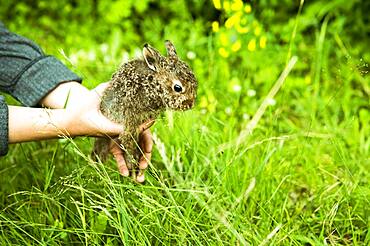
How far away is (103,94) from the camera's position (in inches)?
86.0

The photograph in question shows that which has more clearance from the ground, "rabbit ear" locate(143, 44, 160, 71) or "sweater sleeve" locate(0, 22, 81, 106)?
"rabbit ear" locate(143, 44, 160, 71)

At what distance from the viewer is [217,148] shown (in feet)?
8.95

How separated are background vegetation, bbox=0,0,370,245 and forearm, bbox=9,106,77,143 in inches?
3.0

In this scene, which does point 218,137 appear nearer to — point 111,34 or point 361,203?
point 361,203

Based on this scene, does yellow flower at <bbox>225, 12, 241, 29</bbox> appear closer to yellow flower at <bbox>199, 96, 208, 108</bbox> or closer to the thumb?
yellow flower at <bbox>199, 96, 208, 108</bbox>

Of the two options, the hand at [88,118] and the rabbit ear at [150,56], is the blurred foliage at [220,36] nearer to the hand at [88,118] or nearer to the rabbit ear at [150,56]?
the hand at [88,118]

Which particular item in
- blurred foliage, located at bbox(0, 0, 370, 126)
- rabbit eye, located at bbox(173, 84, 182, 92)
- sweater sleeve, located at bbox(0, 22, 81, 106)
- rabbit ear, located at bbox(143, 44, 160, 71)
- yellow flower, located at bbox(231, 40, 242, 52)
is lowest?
blurred foliage, located at bbox(0, 0, 370, 126)

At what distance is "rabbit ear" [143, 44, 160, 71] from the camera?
6.65 feet

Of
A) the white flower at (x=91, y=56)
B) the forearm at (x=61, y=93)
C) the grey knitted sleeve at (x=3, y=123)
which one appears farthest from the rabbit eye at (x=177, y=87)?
the white flower at (x=91, y=56)

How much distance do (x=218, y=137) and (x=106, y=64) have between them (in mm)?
1175

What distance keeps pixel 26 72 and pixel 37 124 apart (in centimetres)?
38

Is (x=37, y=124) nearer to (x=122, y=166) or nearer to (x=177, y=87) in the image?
(x=122, y=166)

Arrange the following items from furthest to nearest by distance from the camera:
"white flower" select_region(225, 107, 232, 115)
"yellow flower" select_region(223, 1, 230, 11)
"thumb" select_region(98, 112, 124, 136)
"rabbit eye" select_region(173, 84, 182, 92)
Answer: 1. "yellow flower" select_region(223, 1, 230, 11)
2. "white flower" select_region(225, 107, 232, 115)
3. "thumb" select_region(98, 112, 124, 136)
4. "rabbit eye" select_region(173, 84, 182, 92)

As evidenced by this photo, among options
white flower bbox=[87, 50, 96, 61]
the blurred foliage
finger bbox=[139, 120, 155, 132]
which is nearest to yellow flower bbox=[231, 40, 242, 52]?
the blurred foliage
